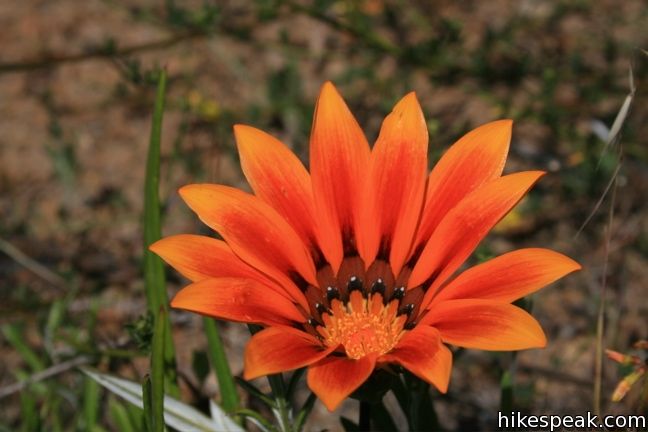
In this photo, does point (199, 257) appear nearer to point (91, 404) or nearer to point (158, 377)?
point (158, 377)

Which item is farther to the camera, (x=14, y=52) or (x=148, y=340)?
(x=14, y=52)

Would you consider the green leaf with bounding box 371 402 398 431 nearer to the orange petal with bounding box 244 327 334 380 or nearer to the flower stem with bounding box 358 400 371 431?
the flower stem with bounding box 358 400 371 431

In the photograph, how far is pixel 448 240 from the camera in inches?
82.7

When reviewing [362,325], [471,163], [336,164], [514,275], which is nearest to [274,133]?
[362,325]

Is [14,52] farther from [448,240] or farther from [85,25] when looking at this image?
[448,240]

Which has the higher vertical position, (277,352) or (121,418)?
(277,352)

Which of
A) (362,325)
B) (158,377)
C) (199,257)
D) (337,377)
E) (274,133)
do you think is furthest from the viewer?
(274,133)

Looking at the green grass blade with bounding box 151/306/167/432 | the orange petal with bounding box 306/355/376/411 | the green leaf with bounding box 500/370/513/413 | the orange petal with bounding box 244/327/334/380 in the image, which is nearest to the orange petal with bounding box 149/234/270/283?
the green grass blade with bounding box 151/306/167/432

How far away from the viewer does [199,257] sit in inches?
79.9

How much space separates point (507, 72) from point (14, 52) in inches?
105

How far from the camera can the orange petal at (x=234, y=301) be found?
188 cm

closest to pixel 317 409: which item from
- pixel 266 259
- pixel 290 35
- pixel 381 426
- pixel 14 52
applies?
pixel 381 426

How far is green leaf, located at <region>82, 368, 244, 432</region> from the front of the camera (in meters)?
2.32

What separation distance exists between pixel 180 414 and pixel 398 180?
80cm
